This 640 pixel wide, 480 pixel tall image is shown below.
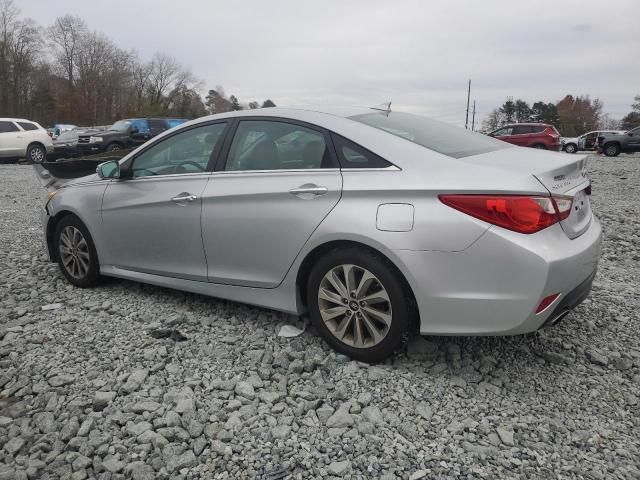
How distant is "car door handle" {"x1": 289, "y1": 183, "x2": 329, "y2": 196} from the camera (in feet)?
9.68

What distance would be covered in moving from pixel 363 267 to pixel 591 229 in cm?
132

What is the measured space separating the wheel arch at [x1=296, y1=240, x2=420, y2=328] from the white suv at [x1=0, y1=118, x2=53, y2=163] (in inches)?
718

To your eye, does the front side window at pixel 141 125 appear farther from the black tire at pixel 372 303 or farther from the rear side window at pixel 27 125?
the black tire at pixel 372 303

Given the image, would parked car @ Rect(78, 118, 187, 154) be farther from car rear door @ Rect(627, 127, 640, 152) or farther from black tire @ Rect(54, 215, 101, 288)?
car rear door @ Rect(627, 127, 640, 152)

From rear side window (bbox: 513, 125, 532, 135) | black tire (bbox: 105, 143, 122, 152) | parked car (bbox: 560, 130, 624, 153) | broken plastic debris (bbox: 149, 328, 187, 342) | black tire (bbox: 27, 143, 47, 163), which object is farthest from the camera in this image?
parked car (bbox: 560, 130, 624, 153)

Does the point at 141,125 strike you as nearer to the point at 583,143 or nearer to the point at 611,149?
the point at 611,149

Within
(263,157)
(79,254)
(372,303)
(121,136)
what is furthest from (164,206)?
(121,136)

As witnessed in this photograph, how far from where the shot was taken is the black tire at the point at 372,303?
273 cm

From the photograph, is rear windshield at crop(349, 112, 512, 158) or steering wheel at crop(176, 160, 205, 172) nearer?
rear windshield at crop(349, 112, 512, 158)

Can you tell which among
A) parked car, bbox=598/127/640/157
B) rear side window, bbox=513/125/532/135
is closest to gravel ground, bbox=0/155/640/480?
rear side window, bbox=513/125/532/135

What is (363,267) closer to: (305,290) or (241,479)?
(305,290)

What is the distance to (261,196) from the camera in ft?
10.5

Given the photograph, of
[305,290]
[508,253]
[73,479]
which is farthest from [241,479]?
[508,253]

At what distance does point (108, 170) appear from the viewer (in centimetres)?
409
